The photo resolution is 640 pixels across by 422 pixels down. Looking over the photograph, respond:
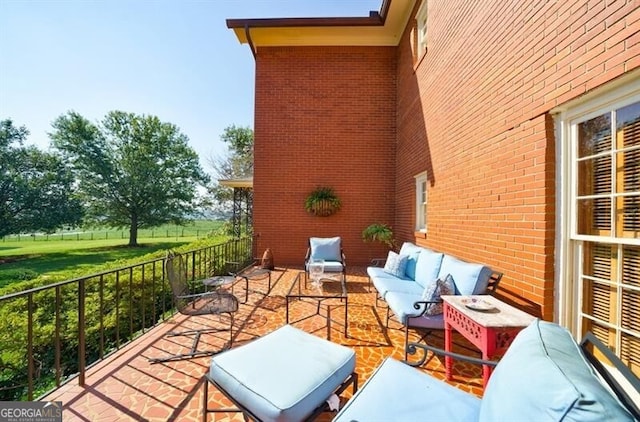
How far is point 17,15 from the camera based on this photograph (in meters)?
4.15

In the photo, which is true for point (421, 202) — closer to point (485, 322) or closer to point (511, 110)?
point (511, 110)

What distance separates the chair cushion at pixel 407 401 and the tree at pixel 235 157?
15.8 meters

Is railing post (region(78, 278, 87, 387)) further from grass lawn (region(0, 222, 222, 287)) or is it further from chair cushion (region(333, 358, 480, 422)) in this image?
grass lawn (region(0, 222, 222, 287))

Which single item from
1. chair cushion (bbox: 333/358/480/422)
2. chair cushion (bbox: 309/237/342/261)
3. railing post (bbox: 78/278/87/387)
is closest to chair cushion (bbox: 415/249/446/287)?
chair cushion (bbox: 333/358/480/422)

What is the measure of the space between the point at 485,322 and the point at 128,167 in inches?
810

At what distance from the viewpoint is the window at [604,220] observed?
1.80 metres

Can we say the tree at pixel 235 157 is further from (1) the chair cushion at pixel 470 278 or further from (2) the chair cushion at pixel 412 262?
(1) the chair cushion at pixel 470 278

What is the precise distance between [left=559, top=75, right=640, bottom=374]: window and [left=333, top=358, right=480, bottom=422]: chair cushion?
1432 millimetres

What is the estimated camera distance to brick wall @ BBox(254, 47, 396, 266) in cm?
722

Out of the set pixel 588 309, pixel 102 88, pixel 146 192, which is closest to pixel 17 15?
pixel 102 88

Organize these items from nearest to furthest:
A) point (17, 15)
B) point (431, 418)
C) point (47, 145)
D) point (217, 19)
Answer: point (431, 418)
point (17, 15)
point (217, 19)
point (47, 145)

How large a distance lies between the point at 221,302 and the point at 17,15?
223 inches

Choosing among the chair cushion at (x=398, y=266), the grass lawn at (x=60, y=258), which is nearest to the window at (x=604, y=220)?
the chair cushion at (x=398, y=266)

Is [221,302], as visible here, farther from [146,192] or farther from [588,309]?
[146,192]
